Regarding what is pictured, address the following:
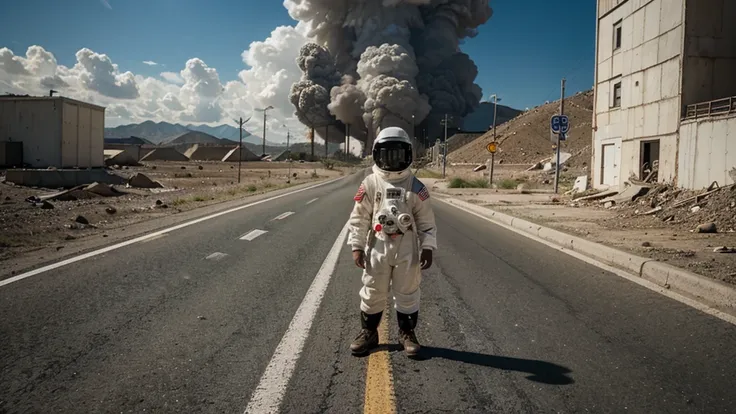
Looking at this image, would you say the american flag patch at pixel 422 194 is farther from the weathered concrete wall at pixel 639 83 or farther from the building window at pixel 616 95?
the building window at pixel 616 95

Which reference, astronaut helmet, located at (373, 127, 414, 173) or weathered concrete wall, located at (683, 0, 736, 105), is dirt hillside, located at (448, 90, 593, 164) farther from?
astronaut helmet, located at (373, 127, 414, 173)

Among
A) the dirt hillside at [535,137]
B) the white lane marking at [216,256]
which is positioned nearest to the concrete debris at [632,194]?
the white lane marking at [216,256]

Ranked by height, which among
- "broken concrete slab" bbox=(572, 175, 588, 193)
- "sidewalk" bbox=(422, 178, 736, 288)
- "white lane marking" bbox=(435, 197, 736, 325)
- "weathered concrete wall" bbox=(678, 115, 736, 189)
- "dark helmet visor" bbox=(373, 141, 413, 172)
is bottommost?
"white lane marking" bbox=(435, 197, 736, 325)

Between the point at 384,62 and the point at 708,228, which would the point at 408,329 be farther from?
the point at 384,62

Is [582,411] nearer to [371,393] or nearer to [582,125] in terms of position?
[371,393]

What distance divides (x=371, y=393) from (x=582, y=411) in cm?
125

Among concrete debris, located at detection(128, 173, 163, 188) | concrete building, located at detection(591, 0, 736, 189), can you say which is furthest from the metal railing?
concrete debris, located at detection(128, 173, 163, 188)

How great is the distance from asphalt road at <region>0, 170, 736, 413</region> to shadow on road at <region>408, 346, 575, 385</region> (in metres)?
0.02

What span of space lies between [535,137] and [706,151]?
2030 inches

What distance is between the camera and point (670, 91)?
17766 millimetres

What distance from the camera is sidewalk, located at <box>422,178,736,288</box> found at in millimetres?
7285

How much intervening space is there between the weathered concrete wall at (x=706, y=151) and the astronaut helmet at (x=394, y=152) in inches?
521

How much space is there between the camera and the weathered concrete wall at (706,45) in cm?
1717

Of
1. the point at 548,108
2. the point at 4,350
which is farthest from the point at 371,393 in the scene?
the point at 548,108
